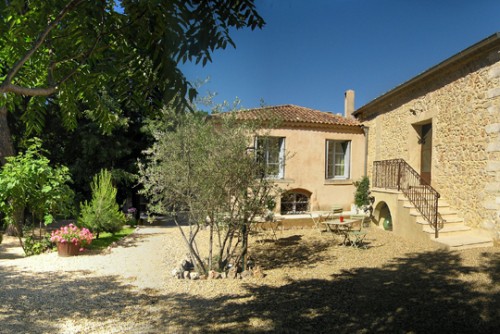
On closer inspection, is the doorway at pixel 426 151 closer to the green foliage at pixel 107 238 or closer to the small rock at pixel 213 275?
the small rock at pixel 213 275

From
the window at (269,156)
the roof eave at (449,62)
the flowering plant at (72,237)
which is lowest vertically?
the flowering plant at (72,237)

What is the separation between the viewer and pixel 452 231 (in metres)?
8.09

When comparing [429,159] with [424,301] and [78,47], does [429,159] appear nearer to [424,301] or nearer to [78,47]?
[424,301]

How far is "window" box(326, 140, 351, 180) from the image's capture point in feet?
40.7

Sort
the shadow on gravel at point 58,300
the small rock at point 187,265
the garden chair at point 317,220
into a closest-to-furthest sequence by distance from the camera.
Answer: the shadow on gravel at point 58,300 < the small rock at point 187,265 < the garden chair at point 317,220

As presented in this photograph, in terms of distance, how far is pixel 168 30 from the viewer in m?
2.32

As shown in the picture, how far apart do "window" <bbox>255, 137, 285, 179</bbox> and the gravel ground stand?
1817 millimetres

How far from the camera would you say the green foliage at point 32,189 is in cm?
768

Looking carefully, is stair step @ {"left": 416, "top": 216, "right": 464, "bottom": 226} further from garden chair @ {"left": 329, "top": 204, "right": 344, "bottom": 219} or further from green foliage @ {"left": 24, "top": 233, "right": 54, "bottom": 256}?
green foliage @ {"left": 24, "top": 233, "right": 54, "bottom": 256}

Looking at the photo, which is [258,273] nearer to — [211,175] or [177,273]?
[177,273]

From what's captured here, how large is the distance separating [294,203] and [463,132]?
5197 millimetres

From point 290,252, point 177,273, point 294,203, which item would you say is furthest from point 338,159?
point 177,273

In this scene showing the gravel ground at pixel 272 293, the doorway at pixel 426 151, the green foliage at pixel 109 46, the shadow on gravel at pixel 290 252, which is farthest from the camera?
the doorway at pixel 426 151

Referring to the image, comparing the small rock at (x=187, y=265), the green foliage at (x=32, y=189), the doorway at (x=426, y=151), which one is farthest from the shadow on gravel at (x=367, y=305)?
the green foliage at (x=32, y=189)
